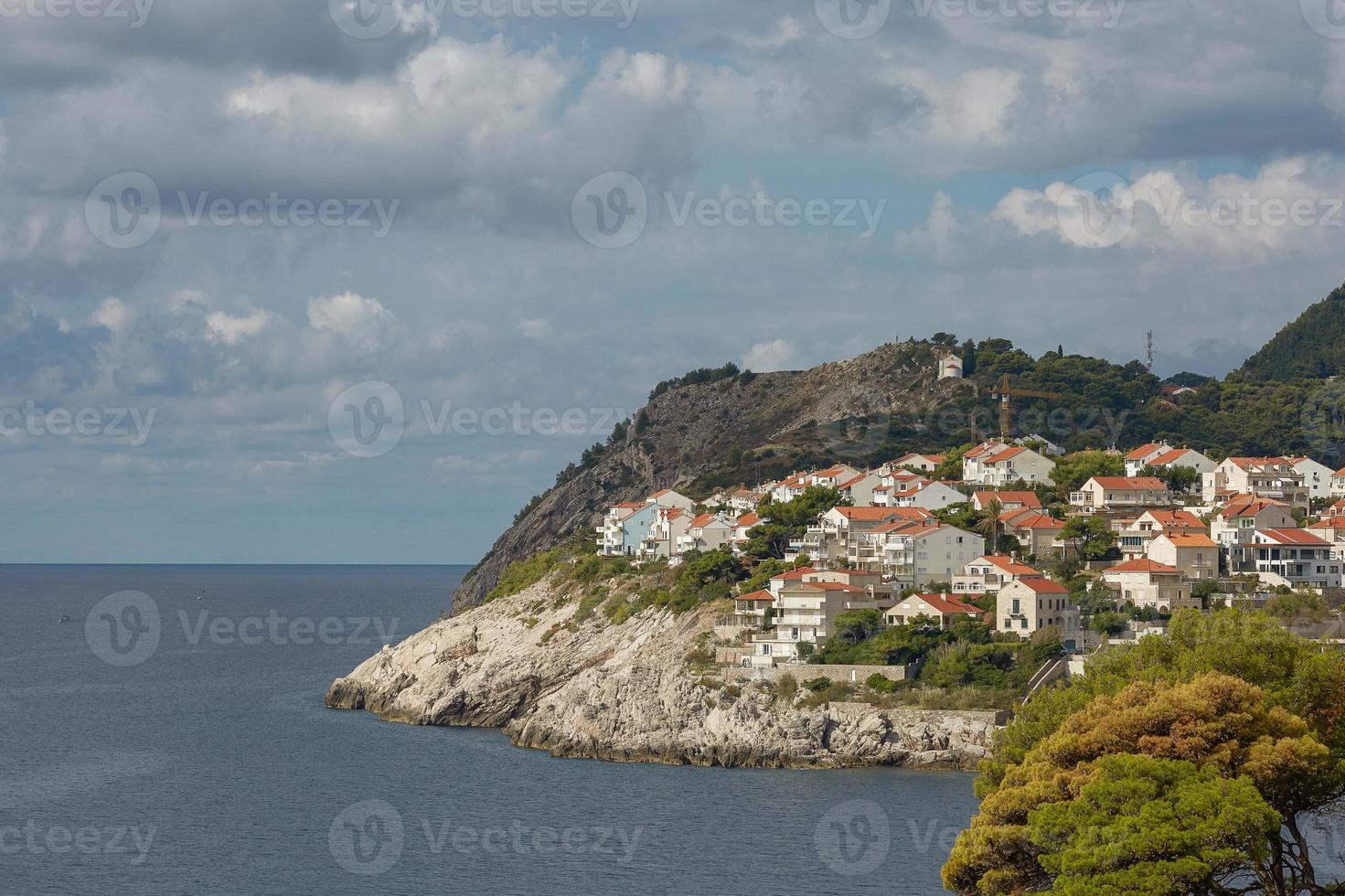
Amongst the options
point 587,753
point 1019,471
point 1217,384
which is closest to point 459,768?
point 587,753

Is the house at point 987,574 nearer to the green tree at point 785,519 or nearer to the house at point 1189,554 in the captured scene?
the house at point 1189,554

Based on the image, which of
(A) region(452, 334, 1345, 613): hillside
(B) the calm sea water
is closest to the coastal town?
(B) the calm sea water

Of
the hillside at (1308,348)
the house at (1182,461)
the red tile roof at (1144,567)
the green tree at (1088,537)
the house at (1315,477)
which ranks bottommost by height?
the red tile roof at (1144,567)

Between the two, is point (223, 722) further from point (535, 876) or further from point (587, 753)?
point (535, 876)

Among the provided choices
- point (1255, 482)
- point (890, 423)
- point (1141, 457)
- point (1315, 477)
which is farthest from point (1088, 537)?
point (890, 423)

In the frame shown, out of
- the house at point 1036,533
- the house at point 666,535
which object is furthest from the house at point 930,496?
the house at point 666,535

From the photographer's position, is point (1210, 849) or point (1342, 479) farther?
point (1342, 479)
